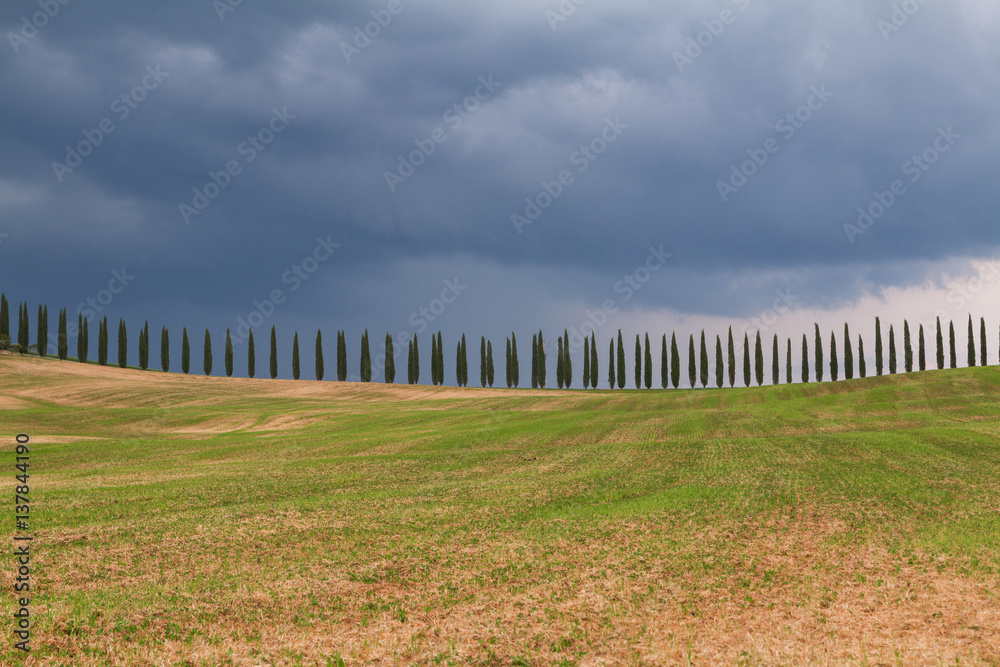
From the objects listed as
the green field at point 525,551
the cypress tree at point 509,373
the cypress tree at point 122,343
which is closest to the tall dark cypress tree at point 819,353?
the cypress tree at point 509,373

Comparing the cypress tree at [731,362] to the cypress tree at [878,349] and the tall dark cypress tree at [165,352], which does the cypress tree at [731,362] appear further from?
the tall dark cypress tree at [165,352]

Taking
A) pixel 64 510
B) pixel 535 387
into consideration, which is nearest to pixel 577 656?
pixel 64 510

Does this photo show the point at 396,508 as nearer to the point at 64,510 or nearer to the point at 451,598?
the point at 451,598

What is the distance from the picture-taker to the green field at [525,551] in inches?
495

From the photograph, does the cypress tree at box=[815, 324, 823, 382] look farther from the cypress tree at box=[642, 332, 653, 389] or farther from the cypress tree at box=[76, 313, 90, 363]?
the cypress tree at box=[76, 313, 90, 363]

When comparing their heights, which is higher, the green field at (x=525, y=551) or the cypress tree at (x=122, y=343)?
the cypress tree at (x=122, y=343)

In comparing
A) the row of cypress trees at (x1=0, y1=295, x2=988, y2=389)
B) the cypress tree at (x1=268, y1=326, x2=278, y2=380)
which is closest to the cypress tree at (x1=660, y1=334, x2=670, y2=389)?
the row of cypress trees at (x1=0, y1=295, x2=988, y2=389)

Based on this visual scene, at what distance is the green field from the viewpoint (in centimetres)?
1258

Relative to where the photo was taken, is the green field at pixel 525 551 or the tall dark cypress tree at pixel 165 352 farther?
the tall dark cypress tree at pixel 165 352

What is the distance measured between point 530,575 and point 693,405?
2541 inches

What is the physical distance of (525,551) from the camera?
18.5 metres

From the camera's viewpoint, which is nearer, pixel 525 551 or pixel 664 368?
pixel 525 551

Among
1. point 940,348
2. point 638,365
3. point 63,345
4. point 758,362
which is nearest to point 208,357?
point 63,345

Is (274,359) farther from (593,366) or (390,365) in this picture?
(593,366)
